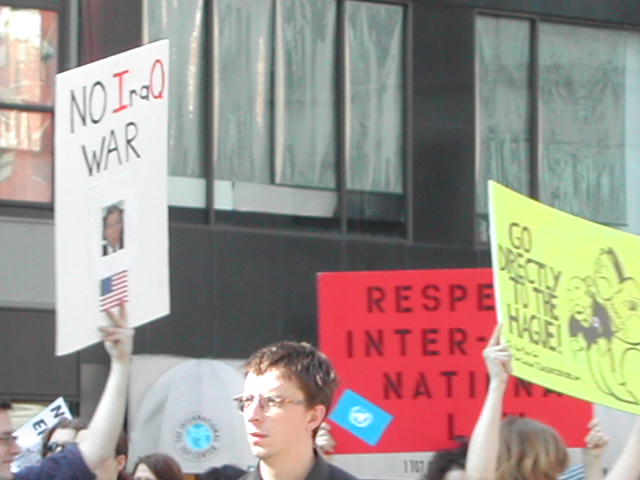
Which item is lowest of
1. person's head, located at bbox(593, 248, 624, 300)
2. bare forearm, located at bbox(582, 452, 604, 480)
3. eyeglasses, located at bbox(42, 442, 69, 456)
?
bare forearm, located at bbox(582, 452, 604, 480)

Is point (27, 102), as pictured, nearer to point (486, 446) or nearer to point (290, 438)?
point (486, 446)

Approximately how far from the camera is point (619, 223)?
1830 cm

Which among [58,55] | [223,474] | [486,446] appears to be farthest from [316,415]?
[58,55]

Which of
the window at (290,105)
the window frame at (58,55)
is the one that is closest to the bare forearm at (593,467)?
the window frame at (58,55)

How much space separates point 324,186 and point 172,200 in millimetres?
1420

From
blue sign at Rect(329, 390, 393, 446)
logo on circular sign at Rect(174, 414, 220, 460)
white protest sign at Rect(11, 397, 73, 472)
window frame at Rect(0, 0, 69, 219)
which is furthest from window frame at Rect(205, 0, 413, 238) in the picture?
blue sign at Rect(329, 390, 393, 446)

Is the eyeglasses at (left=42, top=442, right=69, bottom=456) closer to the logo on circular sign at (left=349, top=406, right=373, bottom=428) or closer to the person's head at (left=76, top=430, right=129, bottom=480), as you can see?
the person's head at (left=76, top=430, right=129, bottom=480)

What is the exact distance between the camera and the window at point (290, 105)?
16.3m

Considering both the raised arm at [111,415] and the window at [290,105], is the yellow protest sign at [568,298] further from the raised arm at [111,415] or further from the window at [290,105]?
the window at [290,105]

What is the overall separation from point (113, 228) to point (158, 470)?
6.84 ft

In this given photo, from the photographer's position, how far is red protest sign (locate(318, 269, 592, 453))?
8594mm

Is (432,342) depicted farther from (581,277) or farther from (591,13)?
(591,13)

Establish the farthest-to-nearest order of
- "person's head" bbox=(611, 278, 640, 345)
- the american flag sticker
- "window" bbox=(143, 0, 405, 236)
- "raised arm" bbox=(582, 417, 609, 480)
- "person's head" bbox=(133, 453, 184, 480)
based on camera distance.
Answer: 1. "window" bbox=(143, 0, 405, 236)
2. "person's head" bbox=(133, 453, 184, 480)
3. "person's head" bbox=(611, 278, 640, 345)
4. "raised arm" bbox=(582, 417, 609, 480)
5. the american flag sticker

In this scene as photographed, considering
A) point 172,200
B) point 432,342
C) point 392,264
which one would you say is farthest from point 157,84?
point 392,264
